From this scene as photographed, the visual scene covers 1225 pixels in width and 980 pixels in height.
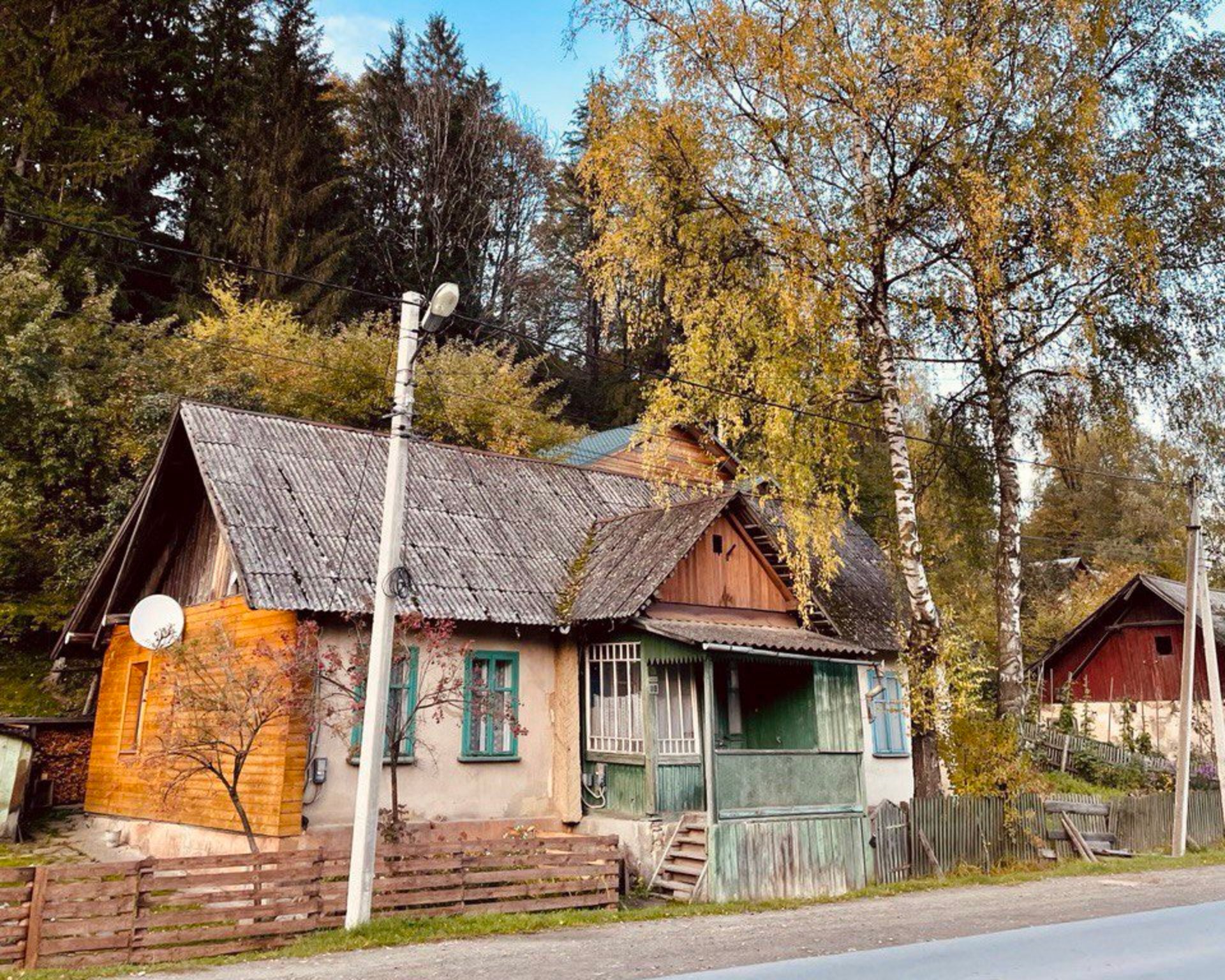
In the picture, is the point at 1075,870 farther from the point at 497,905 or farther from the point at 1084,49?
the point at 1084,49

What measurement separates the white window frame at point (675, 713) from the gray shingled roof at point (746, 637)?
855 millimetres

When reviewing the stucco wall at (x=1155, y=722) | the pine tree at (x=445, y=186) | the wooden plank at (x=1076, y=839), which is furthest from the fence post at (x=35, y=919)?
the pine tree at (x=445, y=186)

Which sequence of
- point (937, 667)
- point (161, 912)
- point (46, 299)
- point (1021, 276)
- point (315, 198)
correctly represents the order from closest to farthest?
1. point (161, 912)
2. point (937, 667)
3. point (1021, 276)
4. point (46, 299)
5. point (315, 198)

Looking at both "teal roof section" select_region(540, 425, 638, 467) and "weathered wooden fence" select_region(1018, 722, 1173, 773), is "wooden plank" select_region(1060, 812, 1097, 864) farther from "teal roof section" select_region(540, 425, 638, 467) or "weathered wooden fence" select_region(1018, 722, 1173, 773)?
"teal roof section" select_region(540, 425, 638, 467)

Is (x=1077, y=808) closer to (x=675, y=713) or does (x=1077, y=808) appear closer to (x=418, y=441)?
(x=675, y=713)

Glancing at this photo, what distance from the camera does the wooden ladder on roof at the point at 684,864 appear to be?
13.3 meters

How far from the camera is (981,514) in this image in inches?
779

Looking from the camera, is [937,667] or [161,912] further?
[937,667]

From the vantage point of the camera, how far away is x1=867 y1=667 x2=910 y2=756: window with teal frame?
63.6 ft

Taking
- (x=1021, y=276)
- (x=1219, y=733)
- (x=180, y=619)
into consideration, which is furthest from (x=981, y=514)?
(x=180, y=619)

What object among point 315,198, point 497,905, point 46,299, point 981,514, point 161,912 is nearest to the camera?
point 161,912

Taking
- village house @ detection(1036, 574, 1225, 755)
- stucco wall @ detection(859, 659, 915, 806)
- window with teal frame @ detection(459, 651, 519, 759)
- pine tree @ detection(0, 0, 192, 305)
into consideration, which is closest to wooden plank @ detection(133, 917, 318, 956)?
window with teal frame @ detection(459, 651, 519, 759)

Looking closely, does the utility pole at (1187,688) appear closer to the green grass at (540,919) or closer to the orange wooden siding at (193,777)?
the green grass at (540,919)

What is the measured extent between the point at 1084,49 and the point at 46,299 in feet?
76.5
